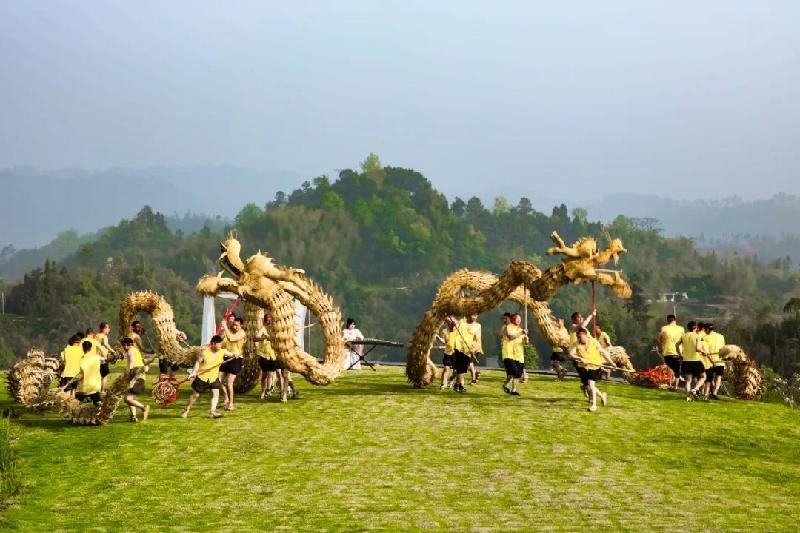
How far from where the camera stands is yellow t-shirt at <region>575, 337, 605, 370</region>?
18.3m

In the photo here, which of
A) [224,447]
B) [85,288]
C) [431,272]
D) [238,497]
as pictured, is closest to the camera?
[238,497]

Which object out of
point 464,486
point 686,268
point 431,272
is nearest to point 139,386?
point 464,486

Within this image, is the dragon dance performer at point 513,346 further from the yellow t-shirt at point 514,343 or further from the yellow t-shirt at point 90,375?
the yellow t-shirt at point 90,375

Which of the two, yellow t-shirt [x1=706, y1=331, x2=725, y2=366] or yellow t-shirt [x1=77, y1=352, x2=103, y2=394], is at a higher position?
yellow t-shirt [x1=706, y1=331, x2=725, y2=366]

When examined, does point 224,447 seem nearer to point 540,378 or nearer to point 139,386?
point 139,386

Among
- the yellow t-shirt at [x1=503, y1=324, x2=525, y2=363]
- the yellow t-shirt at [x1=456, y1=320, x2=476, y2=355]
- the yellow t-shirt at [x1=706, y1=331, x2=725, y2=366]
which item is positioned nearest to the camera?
the yellow t-shirt at [x1=706, y1=331, x2=725, y2=366]

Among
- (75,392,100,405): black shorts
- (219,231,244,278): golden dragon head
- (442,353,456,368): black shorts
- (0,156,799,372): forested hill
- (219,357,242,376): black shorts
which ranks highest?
(0,156,799,372): forested hill

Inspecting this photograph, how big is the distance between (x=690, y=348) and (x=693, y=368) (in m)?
0.47

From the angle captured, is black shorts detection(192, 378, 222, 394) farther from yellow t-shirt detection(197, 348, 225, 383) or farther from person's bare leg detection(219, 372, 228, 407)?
person's bare leg detection(219, 372, 228, 407)

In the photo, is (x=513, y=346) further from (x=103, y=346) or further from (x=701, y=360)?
(x=103, y=346)

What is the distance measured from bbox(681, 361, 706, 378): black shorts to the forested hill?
64.0 metres

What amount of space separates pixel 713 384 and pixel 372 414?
6674 millimetres

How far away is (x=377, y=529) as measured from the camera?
11.2 meters

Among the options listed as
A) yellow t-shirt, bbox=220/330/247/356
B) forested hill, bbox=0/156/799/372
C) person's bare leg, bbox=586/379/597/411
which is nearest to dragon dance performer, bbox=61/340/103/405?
yellow t-shirt, bbox=220/330/247/356
